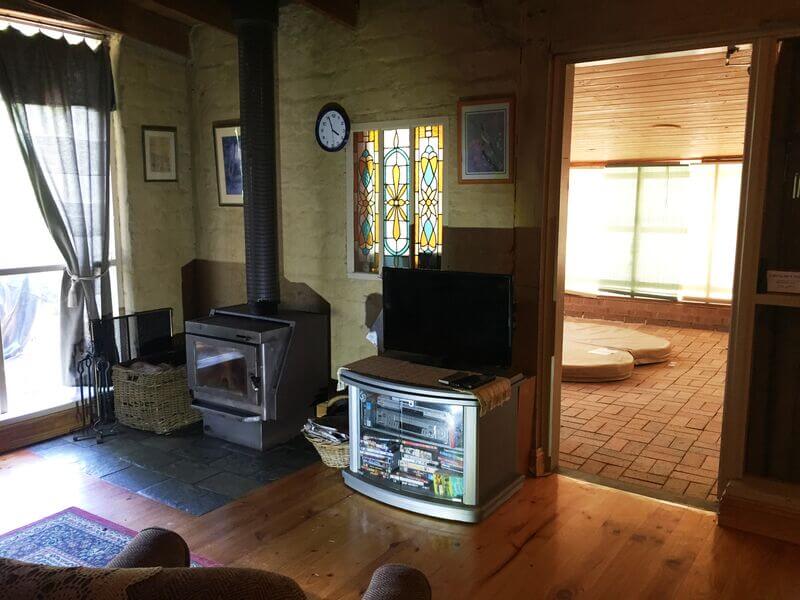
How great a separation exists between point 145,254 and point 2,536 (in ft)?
7.28

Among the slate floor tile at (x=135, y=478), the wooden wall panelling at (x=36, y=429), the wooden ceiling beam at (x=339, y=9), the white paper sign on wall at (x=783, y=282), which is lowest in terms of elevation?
the slate floor tile at (x=135, y=478)

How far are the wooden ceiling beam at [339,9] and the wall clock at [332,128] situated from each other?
0.49m

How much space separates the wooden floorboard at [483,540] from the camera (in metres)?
2.55

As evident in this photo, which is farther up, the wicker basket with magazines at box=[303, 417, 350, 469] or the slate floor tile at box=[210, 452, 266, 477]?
the wicker basket with magazines at box=[303, 417, 350, 469]

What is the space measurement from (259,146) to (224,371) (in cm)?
138

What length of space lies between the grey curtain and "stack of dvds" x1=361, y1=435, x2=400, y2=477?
218 cm

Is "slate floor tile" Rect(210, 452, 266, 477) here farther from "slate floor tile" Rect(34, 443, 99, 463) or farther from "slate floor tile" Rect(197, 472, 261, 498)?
"slate floor tile" Rect(34, 443, 99, 463)

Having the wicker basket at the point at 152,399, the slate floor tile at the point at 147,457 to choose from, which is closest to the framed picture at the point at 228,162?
the wicker basket at the point at 152,399

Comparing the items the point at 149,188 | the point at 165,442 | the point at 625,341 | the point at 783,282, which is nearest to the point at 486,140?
the point at 783,282

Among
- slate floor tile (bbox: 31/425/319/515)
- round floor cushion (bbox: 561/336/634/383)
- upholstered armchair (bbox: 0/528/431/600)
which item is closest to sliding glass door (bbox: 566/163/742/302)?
round floor cushion (bbox: 561/336/634/383)

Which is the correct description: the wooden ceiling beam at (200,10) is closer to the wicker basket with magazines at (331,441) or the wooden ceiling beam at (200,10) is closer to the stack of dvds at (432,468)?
the wicker basket with magazines at (331,441)

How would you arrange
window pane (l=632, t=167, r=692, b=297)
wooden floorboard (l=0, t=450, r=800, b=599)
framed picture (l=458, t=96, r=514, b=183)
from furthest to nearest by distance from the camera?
1. window pane (l=632, t=167, r=692, b=297)
2. framed picture (l=458, t=96, r=514, b=183)
3. wooden floorboard (l=0, t=450, r=800, b=599)

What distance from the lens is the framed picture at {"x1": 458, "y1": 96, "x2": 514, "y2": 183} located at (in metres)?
3.43

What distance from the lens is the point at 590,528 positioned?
9.78ft
